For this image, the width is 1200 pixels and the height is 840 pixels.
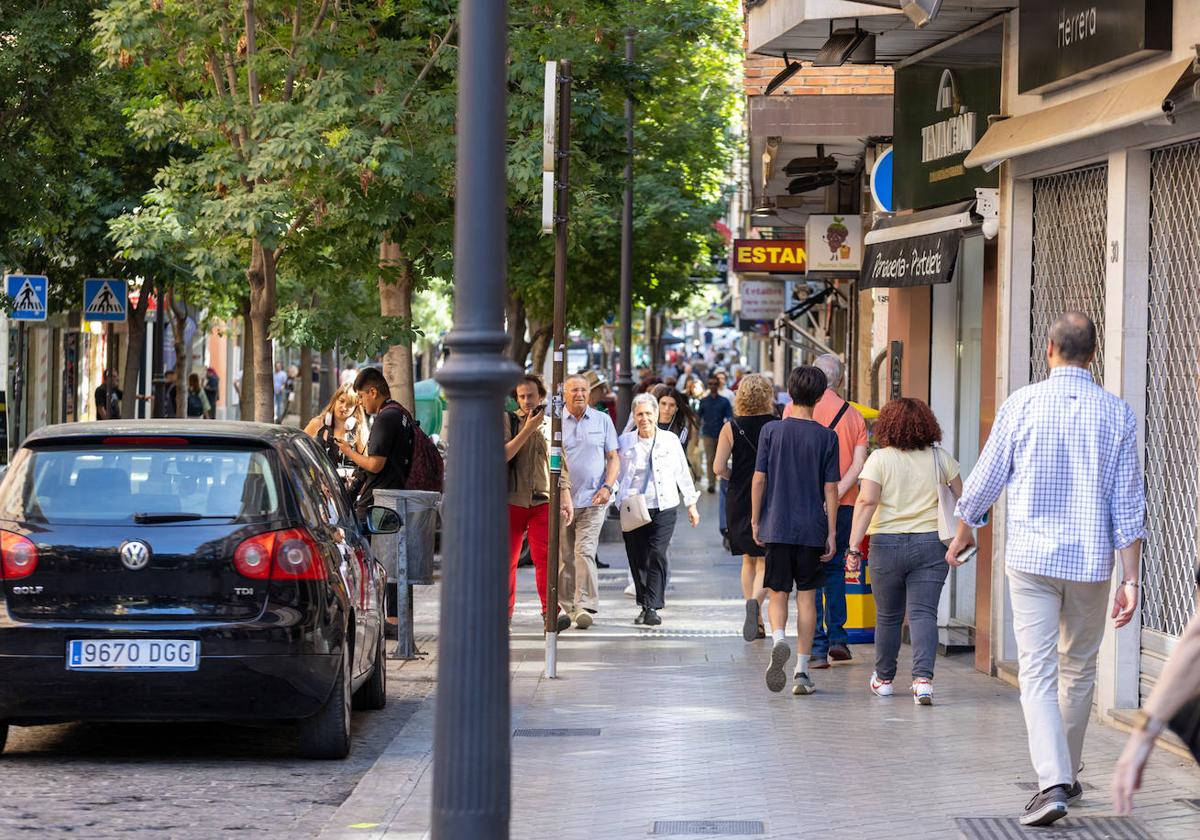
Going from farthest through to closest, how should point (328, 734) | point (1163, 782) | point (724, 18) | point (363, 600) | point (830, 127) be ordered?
point (724, 18)
point (830, 127)
point (363, 600)
point (328, 734)
point (1163, 782)

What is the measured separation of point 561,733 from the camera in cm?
940

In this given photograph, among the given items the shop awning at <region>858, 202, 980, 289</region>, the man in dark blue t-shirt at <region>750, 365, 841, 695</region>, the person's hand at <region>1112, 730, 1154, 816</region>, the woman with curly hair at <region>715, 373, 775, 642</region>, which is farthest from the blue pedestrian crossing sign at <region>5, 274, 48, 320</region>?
the person's hand at <region>1112, 730, 1154, 816</region>

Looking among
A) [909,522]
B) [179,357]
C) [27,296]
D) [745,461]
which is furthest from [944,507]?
[179,357]

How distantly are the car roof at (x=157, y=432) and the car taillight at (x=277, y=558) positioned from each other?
512mm

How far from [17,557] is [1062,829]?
4442mm

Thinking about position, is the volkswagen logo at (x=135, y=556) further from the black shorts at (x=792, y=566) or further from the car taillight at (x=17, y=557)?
the black shorts at (x=792, y=566)

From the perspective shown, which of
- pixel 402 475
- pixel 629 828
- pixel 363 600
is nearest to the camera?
pixel 629 828

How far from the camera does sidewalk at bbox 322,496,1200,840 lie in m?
7.18

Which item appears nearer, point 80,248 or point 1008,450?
point 1008,450

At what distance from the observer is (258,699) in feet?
27.2

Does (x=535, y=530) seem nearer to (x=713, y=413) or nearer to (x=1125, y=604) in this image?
(x=1125, y=604)

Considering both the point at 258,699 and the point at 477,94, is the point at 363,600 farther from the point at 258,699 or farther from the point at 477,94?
the point at 477,94

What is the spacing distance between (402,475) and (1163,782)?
6292 mm

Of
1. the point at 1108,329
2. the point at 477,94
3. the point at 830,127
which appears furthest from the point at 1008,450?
the point at 830,127
